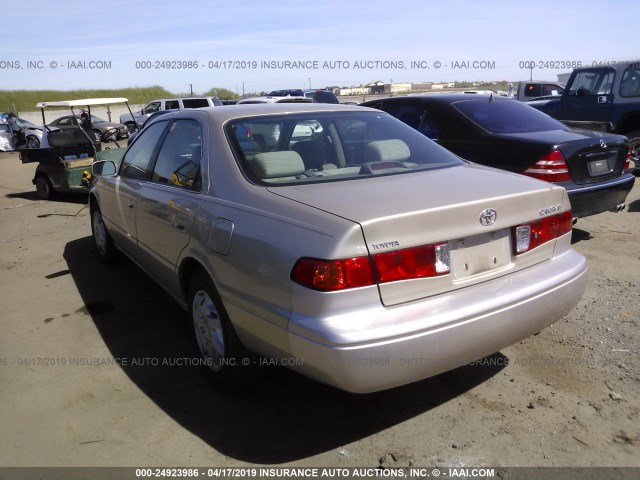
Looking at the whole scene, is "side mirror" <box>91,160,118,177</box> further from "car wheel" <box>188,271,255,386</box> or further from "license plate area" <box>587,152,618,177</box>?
"license plate area" <box>587,152,618,177</box>

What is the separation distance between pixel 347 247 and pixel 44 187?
32.8 feet

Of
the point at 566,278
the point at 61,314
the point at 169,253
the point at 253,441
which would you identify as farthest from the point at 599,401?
the point at 61,314

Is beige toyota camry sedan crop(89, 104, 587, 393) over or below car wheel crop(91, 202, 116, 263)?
over

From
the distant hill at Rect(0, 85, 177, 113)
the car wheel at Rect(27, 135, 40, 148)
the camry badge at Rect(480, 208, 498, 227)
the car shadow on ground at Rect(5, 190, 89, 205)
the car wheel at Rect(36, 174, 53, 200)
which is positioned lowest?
the car shadow on ground at Rect(5, 190, 89, 205)

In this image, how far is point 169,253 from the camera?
3.61 m

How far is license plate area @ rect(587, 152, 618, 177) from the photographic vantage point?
531 cm

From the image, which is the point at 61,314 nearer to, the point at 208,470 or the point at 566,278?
the point at 208,470

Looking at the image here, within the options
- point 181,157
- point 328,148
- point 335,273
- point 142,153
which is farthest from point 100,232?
point 335,273

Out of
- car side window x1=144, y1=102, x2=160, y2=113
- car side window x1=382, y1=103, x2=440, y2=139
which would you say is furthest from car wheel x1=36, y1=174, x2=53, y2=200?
car side window x1=144, y1=102, x2=160, y2=113

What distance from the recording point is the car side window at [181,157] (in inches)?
135

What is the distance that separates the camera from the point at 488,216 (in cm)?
267

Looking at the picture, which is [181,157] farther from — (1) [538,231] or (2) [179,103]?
(2) [179,103]

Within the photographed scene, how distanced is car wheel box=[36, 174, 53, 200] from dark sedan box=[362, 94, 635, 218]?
7.51m

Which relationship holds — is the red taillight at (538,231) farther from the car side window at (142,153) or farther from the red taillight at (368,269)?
the car side window at (142,153)
